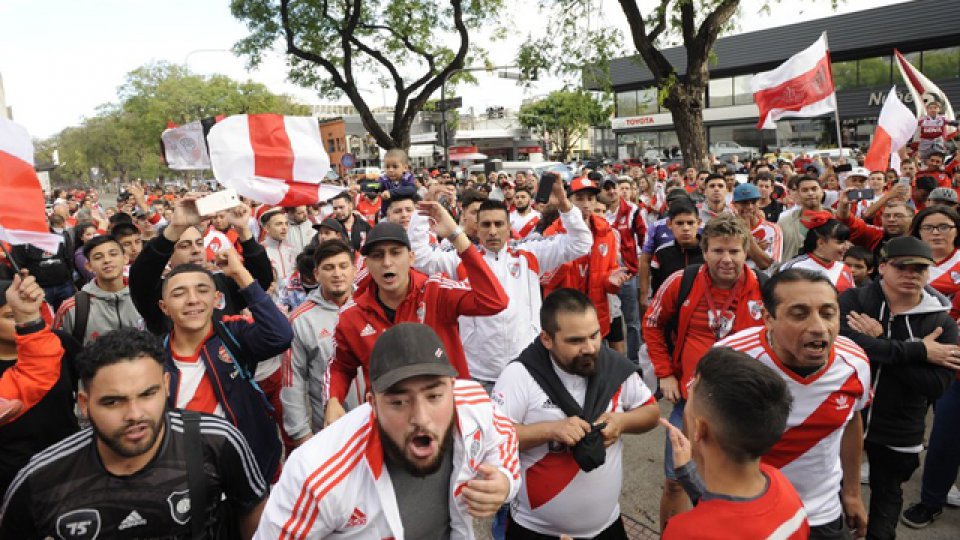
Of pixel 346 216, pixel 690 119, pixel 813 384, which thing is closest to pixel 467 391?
pixel 813 384

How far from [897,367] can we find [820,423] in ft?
2.98

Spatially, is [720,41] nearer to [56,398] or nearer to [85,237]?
[85,237]

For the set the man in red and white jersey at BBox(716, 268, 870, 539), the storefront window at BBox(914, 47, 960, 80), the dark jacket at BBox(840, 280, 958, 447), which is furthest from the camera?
the storefront window at BBox(914, 47, 960, 80)

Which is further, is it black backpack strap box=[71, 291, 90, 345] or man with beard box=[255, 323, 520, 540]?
black backpack strap box=[71, 291, 90, 345]

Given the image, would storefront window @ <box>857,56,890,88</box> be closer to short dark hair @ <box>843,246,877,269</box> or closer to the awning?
the awning

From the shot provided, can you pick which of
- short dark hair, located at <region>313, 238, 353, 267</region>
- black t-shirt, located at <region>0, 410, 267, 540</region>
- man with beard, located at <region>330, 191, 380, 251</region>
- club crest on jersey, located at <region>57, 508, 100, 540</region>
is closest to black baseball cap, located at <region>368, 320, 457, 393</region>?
black t-shirt, located at <region>0, 410, 267, 540</region>

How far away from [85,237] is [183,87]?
4957cm

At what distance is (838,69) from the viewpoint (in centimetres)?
3812

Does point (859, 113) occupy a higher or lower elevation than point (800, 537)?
higher

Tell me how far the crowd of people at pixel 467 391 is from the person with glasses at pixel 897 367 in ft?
0.04

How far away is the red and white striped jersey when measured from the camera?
2.76 meters

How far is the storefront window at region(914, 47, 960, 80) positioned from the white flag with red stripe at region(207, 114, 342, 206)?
40307 millimetres

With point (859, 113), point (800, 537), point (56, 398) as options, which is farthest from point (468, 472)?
point (859, 113)

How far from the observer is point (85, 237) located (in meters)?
8.22
